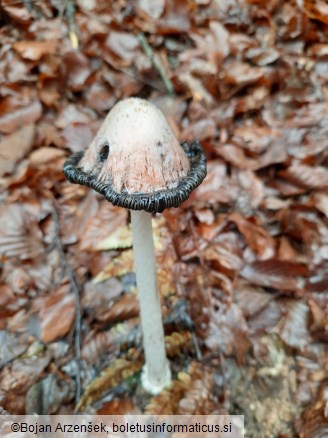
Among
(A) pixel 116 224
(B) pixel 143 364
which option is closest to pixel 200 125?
(A) pixel 116 224

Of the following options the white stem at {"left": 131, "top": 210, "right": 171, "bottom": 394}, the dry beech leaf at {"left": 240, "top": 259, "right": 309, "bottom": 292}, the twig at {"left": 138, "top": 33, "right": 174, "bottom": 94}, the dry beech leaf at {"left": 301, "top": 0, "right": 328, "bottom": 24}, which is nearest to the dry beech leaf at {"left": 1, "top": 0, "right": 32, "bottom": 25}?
the twig at {"left": 138, "top": 33, "right": 174, "bottom": 94}

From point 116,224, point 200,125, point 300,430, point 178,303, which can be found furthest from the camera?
point 200,125

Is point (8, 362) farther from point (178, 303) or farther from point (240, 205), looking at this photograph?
point (240, 205)

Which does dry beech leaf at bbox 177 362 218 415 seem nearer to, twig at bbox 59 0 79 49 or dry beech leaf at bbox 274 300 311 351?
dry beech leaf at bbox 274 300 311 351

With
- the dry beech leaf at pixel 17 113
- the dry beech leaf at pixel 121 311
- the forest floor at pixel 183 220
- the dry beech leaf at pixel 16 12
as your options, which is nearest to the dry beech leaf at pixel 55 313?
the forest floor at pixel 183 220

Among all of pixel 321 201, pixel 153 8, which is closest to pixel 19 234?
pixel 321 201

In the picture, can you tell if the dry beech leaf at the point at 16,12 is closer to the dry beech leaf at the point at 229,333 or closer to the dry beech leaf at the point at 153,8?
the dry beech leaf at the point at 153,8
